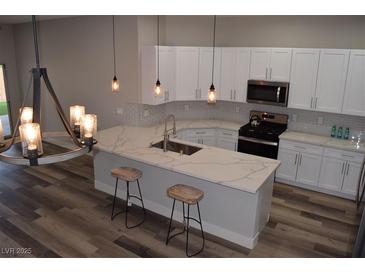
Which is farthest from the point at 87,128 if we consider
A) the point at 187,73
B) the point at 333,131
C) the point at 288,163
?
the point at 333,131

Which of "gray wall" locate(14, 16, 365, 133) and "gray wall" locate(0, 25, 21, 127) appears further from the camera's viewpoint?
"gray wall" locate(0, 25, 21, 127)

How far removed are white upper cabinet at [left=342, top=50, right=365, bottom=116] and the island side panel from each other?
2139 millimetres

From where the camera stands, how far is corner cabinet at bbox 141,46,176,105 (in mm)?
5145

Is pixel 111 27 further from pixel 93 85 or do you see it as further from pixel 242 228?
pixel 242 228

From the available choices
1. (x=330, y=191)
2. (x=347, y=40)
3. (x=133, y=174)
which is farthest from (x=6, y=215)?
(x=347, y=40)

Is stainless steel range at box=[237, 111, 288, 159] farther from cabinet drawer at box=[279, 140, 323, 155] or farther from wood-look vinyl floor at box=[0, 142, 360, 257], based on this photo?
wood-look vinyl floor at box=[0, 142, 360, 257]

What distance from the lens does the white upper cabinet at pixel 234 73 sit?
215 inches

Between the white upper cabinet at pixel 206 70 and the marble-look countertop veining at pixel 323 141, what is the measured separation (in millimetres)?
1671

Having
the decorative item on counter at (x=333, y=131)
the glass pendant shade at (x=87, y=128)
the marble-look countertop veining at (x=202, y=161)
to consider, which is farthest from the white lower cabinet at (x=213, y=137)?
the glass pendant shade at (x=87, y=128)

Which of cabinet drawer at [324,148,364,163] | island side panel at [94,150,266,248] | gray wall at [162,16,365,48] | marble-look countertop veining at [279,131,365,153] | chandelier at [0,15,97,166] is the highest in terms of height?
gray wall at [162,16,365,48]

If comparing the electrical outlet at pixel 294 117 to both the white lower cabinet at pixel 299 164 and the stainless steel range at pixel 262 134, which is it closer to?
the stainless steel range at pixel 262 134

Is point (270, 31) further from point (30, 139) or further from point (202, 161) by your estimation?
point (30, 139)

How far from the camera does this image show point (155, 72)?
5.15m

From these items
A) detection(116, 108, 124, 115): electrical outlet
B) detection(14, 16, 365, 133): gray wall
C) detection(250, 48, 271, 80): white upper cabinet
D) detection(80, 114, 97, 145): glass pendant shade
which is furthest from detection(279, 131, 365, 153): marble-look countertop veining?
detection(80, 114, 97, 145): glass pendant shade
